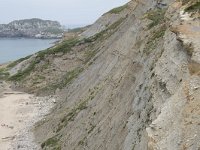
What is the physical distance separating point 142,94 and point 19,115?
111ft

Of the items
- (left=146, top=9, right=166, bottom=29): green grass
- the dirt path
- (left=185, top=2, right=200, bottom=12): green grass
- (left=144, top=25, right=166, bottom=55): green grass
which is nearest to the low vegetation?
the dirt path

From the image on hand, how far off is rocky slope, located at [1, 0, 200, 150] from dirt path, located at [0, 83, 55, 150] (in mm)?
1662

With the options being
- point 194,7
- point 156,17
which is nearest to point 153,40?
point 156,17

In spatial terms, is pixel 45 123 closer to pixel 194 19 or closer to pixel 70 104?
pixel 70 104

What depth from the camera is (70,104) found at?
161ft

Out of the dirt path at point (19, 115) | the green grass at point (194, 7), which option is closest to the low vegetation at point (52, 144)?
the dirt path at point (19, 115)

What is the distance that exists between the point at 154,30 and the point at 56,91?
32.6 meters

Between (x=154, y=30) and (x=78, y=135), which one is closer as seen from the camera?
(x=78, y=135)

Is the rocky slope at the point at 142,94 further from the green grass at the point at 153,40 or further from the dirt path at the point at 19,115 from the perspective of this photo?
the dirt path at the point at 19,115

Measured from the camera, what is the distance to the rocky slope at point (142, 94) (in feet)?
65.0

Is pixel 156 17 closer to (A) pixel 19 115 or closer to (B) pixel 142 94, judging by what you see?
(B) pixel 142 94

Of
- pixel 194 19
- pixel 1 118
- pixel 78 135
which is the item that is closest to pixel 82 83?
pixel 1 118

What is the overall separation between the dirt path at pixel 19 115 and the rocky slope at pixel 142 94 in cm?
166

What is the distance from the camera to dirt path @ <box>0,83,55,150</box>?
1780 inches
